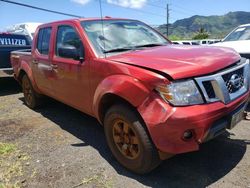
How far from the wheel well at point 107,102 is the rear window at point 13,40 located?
601 centimetres

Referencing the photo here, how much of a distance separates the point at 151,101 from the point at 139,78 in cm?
28

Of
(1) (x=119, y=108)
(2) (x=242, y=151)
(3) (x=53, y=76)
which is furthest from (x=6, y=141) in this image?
(2) (x=242, y=151)

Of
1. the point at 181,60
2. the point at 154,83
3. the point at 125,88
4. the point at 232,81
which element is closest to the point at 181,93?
the point at 154,83

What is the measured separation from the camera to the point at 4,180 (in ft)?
11.8

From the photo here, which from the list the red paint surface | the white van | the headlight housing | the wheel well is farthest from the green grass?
the white van

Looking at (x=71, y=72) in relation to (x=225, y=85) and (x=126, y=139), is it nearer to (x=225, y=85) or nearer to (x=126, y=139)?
(x=126, y=139)

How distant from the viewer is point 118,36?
432 centimetres

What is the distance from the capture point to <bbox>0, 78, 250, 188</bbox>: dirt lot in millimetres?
3379

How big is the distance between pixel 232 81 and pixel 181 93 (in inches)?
29.0

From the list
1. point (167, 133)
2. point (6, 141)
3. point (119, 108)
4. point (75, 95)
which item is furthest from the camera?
point (6, 141)

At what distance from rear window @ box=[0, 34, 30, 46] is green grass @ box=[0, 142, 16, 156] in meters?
4.88

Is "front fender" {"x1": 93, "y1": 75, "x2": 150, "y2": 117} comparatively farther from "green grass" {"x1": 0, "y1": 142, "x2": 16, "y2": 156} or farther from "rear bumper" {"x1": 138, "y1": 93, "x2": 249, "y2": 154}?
"green grass" {"x1": 0, "y1": 142, "x2": 16, "y2": 156}

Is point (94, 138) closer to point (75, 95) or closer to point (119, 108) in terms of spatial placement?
point (75, 95)

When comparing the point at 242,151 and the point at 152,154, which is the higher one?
the point at 152,154
